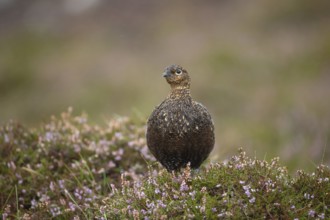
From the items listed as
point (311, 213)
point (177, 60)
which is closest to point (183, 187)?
point (311, 213)

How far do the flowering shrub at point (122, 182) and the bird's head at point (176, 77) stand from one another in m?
0.85

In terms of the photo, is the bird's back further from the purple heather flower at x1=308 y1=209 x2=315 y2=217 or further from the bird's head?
the purple heather flower at x1=308 y1=209 x2=315 y2=217

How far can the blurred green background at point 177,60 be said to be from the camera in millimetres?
16234

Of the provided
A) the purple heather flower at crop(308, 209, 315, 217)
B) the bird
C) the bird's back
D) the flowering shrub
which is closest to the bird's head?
the bird

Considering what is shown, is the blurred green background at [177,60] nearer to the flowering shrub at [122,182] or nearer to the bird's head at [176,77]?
the flowering shrub at [122,182]

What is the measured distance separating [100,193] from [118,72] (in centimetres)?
1329

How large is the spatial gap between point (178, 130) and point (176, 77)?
0.61 metres

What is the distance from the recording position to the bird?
19.1 ft

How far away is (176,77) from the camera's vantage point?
20.2 feet

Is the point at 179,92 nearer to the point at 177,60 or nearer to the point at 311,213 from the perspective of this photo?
the point at 311,213

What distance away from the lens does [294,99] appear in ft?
55.1

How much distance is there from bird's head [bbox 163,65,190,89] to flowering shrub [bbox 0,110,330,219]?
0.85 meters

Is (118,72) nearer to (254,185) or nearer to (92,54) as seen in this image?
(92,54)

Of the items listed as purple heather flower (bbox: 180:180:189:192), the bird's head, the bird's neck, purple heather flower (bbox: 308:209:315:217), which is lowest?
purple heather flower (bbox: 308:209:315:217)
